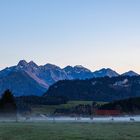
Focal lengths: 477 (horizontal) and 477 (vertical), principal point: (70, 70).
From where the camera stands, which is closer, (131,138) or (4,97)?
(131,138)

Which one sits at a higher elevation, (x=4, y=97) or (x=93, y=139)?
(x=4, y=97)

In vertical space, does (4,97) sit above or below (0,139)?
above

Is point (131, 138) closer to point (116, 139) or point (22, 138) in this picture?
point (116, 139)

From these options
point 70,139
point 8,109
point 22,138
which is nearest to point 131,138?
point 70,139

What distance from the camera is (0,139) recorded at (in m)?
51.8

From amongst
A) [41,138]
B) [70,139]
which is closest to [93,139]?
[70,139]

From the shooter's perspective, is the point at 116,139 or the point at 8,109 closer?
the point at 116,139

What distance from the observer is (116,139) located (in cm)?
5134

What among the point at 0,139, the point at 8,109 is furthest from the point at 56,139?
the point at 8,109

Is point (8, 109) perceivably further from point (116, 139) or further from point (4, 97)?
point (116, 139)

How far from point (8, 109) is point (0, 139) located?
115064 mm

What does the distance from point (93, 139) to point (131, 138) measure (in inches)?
172

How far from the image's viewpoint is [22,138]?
175 feet

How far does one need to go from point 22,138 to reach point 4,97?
382ft
